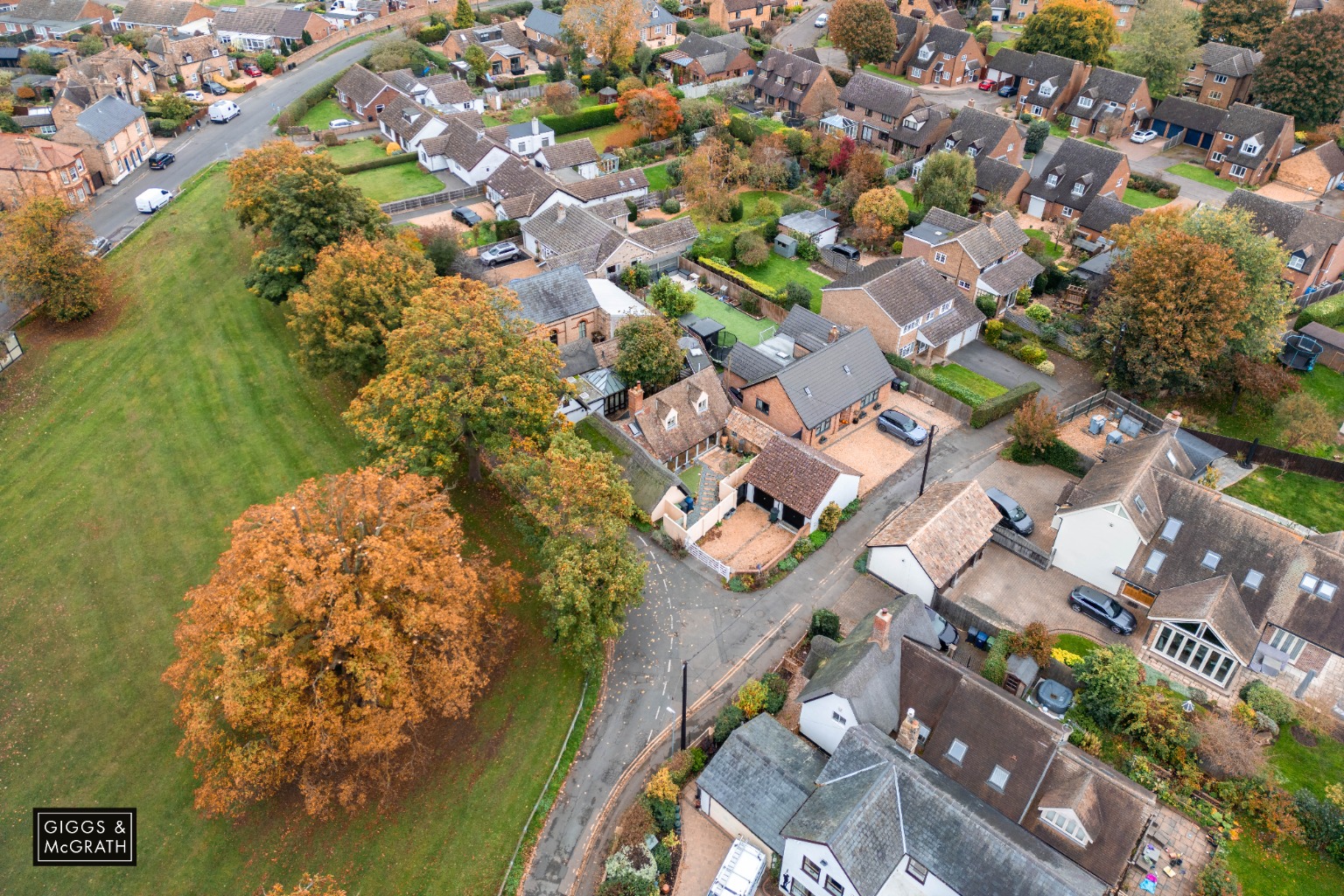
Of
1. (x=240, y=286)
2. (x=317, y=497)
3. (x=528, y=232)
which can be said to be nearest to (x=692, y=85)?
(x=528, y=232)

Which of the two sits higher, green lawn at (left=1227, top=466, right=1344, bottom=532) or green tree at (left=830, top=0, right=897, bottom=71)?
green tree at (left=830, top=0, right=897, bottom=71)

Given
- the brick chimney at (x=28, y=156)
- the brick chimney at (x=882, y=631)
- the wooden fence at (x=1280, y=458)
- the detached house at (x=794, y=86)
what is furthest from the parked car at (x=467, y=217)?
the wooden fence at (x=1280, y=458)

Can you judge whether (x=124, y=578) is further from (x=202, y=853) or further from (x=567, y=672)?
(x=567, y=672)

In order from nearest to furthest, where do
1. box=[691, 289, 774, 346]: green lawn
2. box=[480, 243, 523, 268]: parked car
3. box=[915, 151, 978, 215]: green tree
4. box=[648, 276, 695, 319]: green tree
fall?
box=[648, 276, 695, 319]: green tree → box=[691, 289, 774, 346]: green lawn → box=[480, 243, 523, 268]: parked car → box=[915, 151, 978, 215]: green tree

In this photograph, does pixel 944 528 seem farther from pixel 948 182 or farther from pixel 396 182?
pixel 396 182

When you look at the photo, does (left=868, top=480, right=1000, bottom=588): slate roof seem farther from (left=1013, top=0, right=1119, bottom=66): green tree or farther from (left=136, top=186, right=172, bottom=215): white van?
(left=1013, top=0, right=1119, bottom=66): green tree

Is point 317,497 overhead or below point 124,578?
overhead

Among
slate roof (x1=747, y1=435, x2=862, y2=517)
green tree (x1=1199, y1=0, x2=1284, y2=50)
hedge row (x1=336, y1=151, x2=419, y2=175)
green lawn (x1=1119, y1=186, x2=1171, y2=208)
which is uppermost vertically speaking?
green tree (x1=1199, y1=0, x2=1284, y2=50)

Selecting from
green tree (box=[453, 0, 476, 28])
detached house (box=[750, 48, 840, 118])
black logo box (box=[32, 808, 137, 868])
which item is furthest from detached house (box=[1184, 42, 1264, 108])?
black logo box (box=[32, 808, 137, 868])

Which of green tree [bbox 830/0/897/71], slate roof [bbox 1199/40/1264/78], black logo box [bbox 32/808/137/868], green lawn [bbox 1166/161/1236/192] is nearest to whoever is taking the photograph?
black logo box [bbox 32/808/137/868]
